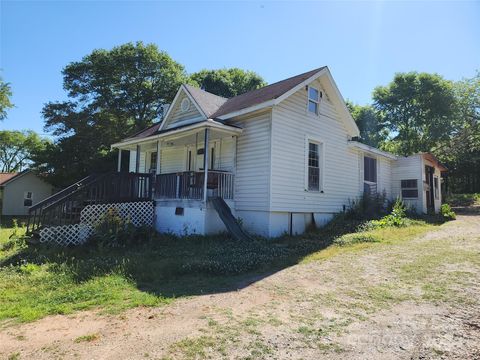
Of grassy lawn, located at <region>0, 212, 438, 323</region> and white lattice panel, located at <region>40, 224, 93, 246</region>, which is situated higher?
white lattice panel, located at <region>40, 224, 93, 246</region>

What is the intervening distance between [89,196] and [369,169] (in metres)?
13.3

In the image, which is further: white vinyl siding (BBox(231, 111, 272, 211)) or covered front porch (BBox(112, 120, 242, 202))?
covered front porch (BBox(112, 120, 242, 202))

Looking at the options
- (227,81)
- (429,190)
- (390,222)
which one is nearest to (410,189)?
(429,190)

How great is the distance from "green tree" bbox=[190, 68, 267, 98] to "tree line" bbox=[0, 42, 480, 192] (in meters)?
0.11

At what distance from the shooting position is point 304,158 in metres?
12.8

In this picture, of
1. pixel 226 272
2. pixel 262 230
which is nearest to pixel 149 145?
pixel 262 230

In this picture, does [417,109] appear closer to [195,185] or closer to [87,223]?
[195,185]

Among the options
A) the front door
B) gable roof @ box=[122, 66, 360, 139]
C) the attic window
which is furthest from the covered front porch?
the front door

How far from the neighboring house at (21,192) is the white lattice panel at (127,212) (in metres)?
23.9

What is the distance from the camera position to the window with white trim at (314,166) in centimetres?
1324

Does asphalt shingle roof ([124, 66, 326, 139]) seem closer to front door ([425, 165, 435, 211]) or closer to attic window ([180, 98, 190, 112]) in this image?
attic window ([180, 98, 190, 112])

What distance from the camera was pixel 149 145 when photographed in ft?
53.1

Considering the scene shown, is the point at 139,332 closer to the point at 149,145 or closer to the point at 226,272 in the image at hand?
the point at 226,272

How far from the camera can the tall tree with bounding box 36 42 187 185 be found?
1169 inches
